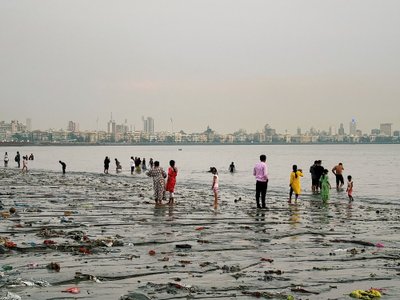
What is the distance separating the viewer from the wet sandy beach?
910 centimetres

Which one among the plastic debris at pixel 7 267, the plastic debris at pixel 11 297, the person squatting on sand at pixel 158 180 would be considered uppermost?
the person squatting on sand at pixel 158 180

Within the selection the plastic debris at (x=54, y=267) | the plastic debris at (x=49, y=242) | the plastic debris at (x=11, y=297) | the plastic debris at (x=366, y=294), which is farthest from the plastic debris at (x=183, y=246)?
the plastic debris at (x=11, y=297)

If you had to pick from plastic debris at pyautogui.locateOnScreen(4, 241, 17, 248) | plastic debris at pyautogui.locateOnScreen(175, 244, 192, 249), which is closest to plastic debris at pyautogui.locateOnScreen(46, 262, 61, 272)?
plastic debris at pyautogui.locateOnScreen(4, 241, 17, 248)

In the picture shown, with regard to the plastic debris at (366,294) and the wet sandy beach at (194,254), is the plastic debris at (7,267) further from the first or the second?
the plastic debris at (366,294)

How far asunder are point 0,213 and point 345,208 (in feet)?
46.8

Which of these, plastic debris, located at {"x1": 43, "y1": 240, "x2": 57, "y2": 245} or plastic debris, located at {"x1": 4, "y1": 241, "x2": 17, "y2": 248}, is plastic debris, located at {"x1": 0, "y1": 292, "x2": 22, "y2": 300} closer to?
plastic debris, located at {"x1": 4, "y1": 241, "x2": 17, "y2": 248}

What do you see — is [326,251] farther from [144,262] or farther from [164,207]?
[164,207]

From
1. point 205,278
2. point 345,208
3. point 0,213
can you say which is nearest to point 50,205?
point 0,213

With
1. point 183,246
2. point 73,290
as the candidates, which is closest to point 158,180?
point 183,246

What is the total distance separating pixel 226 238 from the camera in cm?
1431

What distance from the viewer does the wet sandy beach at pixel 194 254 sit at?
9.10 metres

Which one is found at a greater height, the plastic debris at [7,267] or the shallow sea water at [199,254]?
the plastic debris at [7,267]

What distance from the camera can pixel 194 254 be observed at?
39.4ft

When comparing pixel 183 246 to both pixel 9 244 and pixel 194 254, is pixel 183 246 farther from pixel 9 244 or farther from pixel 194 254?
pixel 9 244
